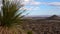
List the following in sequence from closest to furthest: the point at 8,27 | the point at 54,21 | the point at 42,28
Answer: the point at 8,27, the point at 42,28, the point at 54,21

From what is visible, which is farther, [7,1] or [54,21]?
[54,21]

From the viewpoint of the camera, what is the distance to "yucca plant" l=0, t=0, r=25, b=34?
518 centimetres

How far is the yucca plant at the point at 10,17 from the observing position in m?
5.18

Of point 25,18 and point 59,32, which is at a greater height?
point 25,18

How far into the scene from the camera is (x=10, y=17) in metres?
5.25

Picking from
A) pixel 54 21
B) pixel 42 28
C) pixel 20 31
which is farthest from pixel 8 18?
pixel 54 21

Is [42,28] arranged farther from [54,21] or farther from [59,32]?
[54,21]

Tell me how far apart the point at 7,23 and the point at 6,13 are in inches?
9.9

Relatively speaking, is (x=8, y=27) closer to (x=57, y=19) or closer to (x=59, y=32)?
(x=59, y=32)

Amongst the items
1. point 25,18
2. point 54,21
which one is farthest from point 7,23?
point 54,21

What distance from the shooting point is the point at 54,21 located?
57.5ft

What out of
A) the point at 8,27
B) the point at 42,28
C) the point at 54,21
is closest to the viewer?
the point at 8,27

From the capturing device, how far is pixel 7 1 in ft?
17.4

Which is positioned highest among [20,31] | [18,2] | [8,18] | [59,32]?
[18,2]
